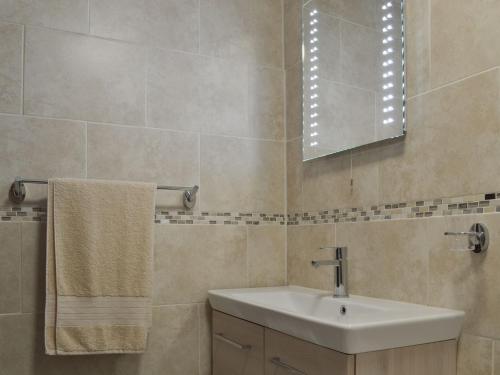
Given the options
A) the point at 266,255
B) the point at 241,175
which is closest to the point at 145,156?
the point at 241,175

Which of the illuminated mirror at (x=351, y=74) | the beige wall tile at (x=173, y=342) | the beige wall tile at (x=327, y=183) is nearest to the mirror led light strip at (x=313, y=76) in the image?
the illuminated mirror at (x=351, y=74)

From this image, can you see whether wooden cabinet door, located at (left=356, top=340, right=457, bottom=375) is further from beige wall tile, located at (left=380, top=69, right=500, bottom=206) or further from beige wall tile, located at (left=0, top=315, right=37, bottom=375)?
beige wall tile, located at (left=0, top=315, right=37, bottom=375)

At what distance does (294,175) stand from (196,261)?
555mm

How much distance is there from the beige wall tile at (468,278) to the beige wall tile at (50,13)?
4.69 ft

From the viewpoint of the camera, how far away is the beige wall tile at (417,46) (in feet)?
4.88

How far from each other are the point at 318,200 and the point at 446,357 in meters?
0.81

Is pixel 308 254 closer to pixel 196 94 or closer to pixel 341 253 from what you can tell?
pixel 341 253

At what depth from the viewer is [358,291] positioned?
1729 millimetres

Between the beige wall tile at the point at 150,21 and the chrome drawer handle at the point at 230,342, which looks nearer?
the chrome drawer handle at the point at 230,342

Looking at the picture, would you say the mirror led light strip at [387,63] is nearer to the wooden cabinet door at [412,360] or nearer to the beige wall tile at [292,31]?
the beige wall tile at [292,31]

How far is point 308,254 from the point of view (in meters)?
2.03

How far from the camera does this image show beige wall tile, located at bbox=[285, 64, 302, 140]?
2.13 metres

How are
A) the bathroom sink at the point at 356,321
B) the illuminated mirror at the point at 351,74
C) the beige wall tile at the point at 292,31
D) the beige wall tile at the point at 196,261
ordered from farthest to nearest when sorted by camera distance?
the beige wall tile at the point at 292,31, the beige wall tile at the point at 196,261, the illuminated mirror at the point at 351,74, the bathroom sink at the point at 356,321

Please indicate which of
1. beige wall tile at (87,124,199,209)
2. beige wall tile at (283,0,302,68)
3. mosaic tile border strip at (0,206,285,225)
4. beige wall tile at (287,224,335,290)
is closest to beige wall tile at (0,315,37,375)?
mosaic tile border strip at (0,206,285,225)
